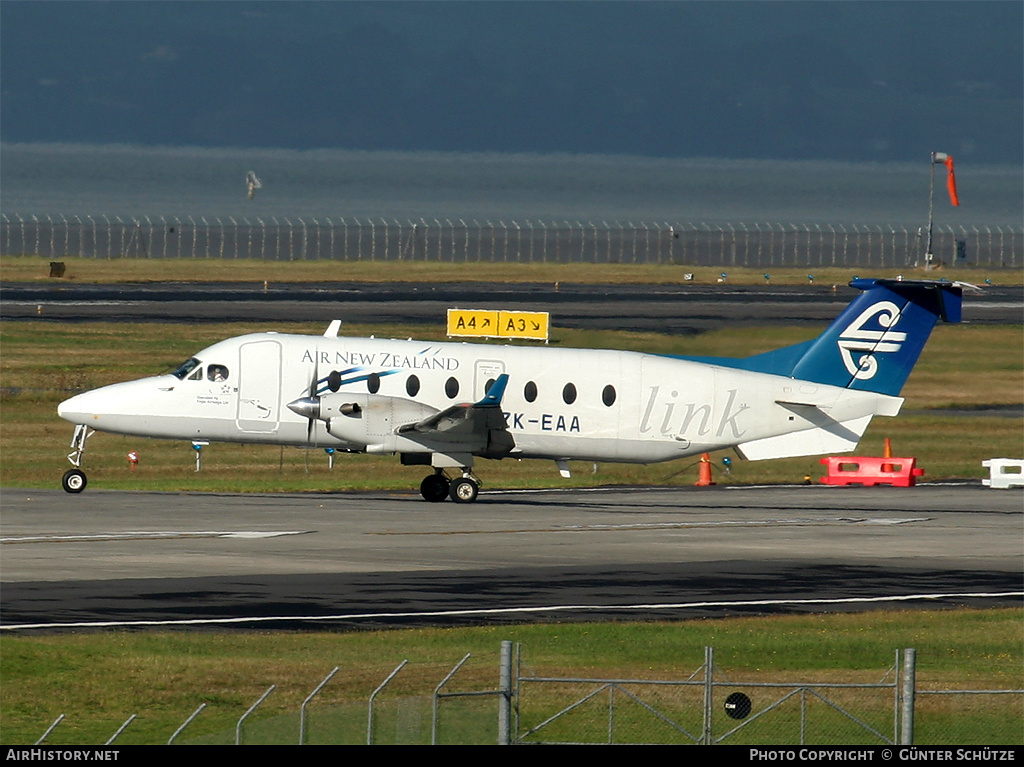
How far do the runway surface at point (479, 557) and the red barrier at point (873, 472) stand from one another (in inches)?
137

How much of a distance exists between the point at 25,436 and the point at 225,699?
30572mm

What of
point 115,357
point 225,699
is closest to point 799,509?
point 225,699

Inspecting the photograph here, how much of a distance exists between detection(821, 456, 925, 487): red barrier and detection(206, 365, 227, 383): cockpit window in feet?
57.0

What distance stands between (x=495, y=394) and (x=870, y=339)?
9.30 meters

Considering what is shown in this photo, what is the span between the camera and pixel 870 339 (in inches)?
1606

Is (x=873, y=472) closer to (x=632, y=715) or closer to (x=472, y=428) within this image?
(x=472, y=428)

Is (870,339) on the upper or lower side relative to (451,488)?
upper

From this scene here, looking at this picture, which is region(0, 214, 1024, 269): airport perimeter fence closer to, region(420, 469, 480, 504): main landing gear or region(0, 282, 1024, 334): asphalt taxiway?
region(0, 282, 1024, 334): asphalt taxiway

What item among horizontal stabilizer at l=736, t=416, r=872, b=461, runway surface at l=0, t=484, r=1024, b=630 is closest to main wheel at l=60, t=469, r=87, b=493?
runway surface at l=0, t=484, r=1024, b=630

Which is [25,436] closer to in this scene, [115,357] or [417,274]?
[115,357]

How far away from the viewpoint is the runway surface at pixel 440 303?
73625 mm

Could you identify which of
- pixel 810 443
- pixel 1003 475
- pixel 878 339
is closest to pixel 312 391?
pixel 810 443

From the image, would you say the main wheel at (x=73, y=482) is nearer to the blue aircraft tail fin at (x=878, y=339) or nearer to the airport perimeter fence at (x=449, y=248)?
the blue aircraft tail fin at (x=878, y=339)

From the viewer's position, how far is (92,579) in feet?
90.6
